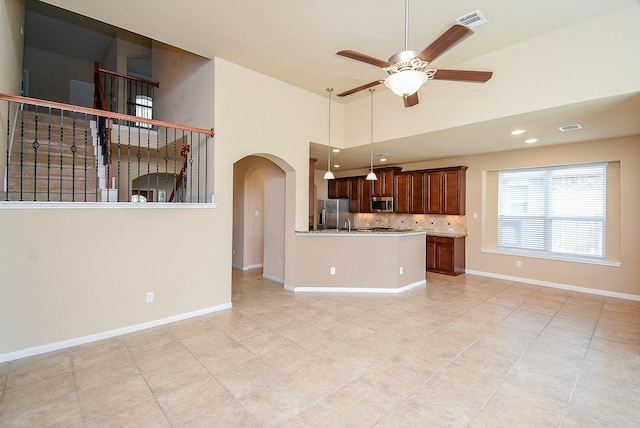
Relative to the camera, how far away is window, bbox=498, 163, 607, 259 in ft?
17.3

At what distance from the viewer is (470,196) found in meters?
6.65

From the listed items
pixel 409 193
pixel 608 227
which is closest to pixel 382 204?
pixel 409 193

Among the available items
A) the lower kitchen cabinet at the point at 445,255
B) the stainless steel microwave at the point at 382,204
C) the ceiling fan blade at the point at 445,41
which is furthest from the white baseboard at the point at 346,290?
the ceiling fan blade at the point at 445,41

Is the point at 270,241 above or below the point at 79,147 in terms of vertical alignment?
below

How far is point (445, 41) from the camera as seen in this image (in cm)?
210

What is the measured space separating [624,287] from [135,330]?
23.7ft

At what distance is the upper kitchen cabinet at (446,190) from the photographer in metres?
6.55

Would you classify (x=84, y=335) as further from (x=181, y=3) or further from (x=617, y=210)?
(x=617, y=210)

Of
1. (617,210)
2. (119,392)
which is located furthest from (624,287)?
(119,392)

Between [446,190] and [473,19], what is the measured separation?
13.4 ft

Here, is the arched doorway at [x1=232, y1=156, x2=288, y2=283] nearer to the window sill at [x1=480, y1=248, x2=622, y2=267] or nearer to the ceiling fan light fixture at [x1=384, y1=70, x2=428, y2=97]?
the ceiling fan light fixture at [x1=384, y1=70, x2=428, y2=97]

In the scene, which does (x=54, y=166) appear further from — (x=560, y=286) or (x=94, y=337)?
(x=560, y=286)

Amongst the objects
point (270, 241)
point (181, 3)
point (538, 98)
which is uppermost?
point (181, 3)

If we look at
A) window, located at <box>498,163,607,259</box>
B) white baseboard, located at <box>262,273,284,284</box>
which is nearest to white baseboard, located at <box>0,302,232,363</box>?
white baseboard, located at <box>262,273,284,284</box>
